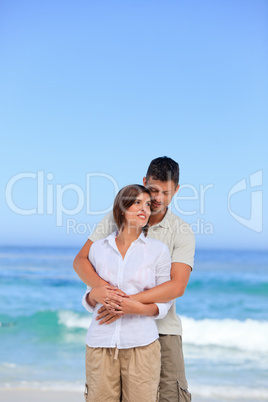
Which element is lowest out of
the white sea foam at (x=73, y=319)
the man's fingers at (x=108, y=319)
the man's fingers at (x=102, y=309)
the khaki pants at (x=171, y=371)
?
the white sea foam at (x=73, y=319)

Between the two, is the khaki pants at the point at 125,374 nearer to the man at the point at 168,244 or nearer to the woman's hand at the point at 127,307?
the woman's hand at the point at 127,307

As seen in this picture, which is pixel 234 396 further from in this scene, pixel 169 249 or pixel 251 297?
pixel 251 297

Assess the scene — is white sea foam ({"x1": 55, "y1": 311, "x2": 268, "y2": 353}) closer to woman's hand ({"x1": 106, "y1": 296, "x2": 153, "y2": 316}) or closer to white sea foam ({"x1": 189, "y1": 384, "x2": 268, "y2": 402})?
white sea foam ({"x1": 189, "y1": 384, "x2": 268, "y2": 402})

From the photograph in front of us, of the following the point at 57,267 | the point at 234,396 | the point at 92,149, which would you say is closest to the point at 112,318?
the point at 234,396

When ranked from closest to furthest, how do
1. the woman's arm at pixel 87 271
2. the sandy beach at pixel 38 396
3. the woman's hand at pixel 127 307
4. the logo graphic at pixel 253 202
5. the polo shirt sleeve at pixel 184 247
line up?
the woman's hand at pixel 127 307 < the woman's arm at pixel 87 271 < the polo shirt sleeve at pixel 184 247 < the sandy beach at pixel 38 396 < the logo graphic at pixel 253 202

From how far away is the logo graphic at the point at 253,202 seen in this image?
9531 millimetres

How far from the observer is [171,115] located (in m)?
10.8

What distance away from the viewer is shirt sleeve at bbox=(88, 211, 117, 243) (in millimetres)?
1993

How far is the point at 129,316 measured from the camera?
5.73 feet

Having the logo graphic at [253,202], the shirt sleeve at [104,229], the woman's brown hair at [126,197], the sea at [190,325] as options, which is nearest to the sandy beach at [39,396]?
the sea at [190,325]

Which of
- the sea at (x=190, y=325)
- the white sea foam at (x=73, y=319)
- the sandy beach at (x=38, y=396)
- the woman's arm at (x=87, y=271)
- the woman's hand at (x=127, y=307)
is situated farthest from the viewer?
the white sea foam at (x=73, y=319)

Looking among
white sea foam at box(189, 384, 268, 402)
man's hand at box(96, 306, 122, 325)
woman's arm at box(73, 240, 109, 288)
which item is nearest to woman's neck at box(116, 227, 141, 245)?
woman's arm at box(73, 240, 109, 288)

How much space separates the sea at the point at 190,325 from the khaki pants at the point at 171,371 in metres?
2.51

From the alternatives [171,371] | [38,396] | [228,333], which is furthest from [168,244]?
[228,333]
